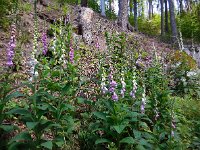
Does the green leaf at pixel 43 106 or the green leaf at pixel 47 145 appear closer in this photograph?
the green leaf at pixel 47 145

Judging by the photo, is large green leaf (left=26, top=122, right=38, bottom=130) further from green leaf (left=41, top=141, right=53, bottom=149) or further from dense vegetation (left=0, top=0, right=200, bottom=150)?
green leaf (left=41, top=141, right=53, bottom=149)

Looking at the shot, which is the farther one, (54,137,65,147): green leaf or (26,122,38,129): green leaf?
(54,137,65,147): green leaf

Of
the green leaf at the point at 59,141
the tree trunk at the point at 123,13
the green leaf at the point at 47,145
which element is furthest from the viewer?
the tree trunk at the point at 123,13

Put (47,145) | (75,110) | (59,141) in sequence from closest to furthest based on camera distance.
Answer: (47,145) → (59,141) → (75,110)

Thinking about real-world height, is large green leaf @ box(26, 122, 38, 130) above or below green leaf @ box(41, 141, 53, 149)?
above

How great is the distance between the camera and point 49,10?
12.5 meters

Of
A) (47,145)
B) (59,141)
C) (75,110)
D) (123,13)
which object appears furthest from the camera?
(123,13)

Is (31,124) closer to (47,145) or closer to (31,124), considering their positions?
(31,124)

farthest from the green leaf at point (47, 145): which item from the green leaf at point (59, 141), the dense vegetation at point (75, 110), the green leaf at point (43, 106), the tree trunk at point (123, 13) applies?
the tree trunk at point (123, 13)

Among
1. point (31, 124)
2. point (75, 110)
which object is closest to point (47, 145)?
point (31, 124)

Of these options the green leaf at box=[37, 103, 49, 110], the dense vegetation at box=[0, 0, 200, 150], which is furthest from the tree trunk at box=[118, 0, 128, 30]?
the green leaf at box=[37, 103, 49, 110]


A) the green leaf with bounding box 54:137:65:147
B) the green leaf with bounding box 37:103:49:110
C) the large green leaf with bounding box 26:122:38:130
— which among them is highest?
the green leaf with bounding box 37:103:49:110

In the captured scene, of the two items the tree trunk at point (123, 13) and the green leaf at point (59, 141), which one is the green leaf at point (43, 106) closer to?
the green leaf at point (59, 141)

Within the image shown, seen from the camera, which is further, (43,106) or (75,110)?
(75,110)
